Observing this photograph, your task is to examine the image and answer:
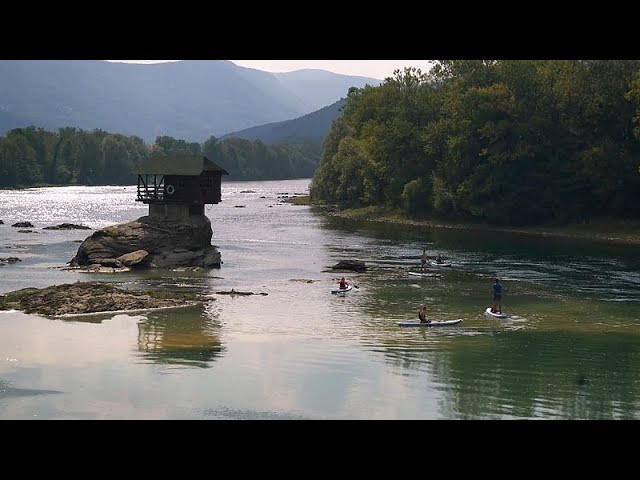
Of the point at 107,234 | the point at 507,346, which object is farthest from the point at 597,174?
the point at 507,346

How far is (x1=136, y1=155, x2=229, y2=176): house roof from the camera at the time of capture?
8100 cm

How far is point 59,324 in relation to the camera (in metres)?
49.3

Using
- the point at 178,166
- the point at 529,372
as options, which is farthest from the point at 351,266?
the point at 529,372

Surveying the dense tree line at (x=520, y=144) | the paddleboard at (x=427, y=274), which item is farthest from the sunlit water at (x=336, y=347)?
the dense tree line at (x=520, y=144)

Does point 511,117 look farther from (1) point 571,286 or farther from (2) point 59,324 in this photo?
(2) point 59,324

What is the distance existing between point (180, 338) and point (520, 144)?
82.6 meters

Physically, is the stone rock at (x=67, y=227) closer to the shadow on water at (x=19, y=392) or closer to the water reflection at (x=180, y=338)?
the water reflection at (x=180, y=338)

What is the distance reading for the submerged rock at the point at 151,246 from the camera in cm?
7569

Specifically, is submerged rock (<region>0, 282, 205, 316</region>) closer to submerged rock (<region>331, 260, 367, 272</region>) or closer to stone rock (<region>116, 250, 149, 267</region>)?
stone rock (<region>116, 250, 149, 267</region>)

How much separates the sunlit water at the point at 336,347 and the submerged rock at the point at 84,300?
66.7 inches

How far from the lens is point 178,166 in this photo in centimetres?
8231

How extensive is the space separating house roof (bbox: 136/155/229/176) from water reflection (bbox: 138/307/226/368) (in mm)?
27764

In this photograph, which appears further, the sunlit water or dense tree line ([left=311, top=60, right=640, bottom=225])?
dense tree line ([left=311, top=60, right=640, bottom=225])

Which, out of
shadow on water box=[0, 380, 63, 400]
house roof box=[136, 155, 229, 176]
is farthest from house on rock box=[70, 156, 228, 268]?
shadow on water box=[0, 380, 63, 400]
